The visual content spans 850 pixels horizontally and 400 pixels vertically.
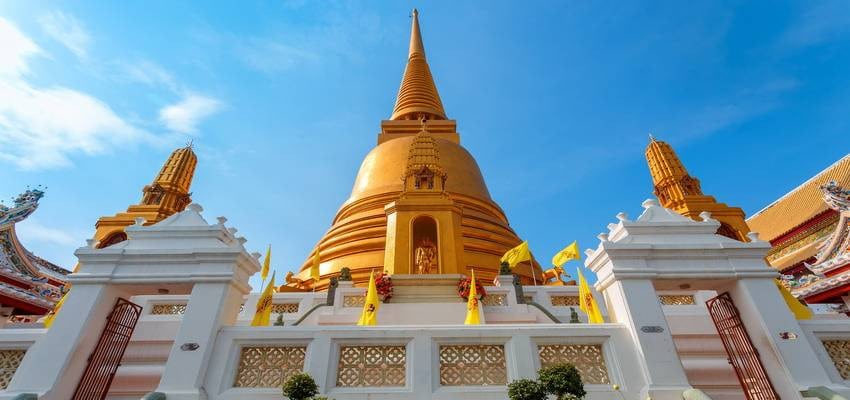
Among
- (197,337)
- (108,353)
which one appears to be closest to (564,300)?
(197,337)

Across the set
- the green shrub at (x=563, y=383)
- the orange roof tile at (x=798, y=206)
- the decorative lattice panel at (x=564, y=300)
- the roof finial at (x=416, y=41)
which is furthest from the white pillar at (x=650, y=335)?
the roof finial at (x=416, y=41)

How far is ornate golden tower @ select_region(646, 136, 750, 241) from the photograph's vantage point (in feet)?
59.9

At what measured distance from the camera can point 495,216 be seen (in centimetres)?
1992

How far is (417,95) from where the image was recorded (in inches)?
1183

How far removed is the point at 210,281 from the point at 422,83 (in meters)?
28.5

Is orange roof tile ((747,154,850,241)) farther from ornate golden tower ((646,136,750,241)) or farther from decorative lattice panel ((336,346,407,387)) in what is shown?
decorative lattice panel ((336,346,407,387))

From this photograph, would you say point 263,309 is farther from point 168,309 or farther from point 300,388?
point 300,388

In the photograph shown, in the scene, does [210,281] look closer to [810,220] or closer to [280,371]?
[280,371]

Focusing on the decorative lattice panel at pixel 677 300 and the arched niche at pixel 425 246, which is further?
the arched niche at pixel 425 246

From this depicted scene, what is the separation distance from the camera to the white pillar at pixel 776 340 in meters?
4.70

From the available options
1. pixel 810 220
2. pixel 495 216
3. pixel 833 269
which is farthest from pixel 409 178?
pixel 810 220

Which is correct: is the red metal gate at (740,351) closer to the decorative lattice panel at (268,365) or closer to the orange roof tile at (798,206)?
the decorative lattice panel at (268,365)

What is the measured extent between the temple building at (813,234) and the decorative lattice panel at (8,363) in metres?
15.8

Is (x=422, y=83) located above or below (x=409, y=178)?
above
